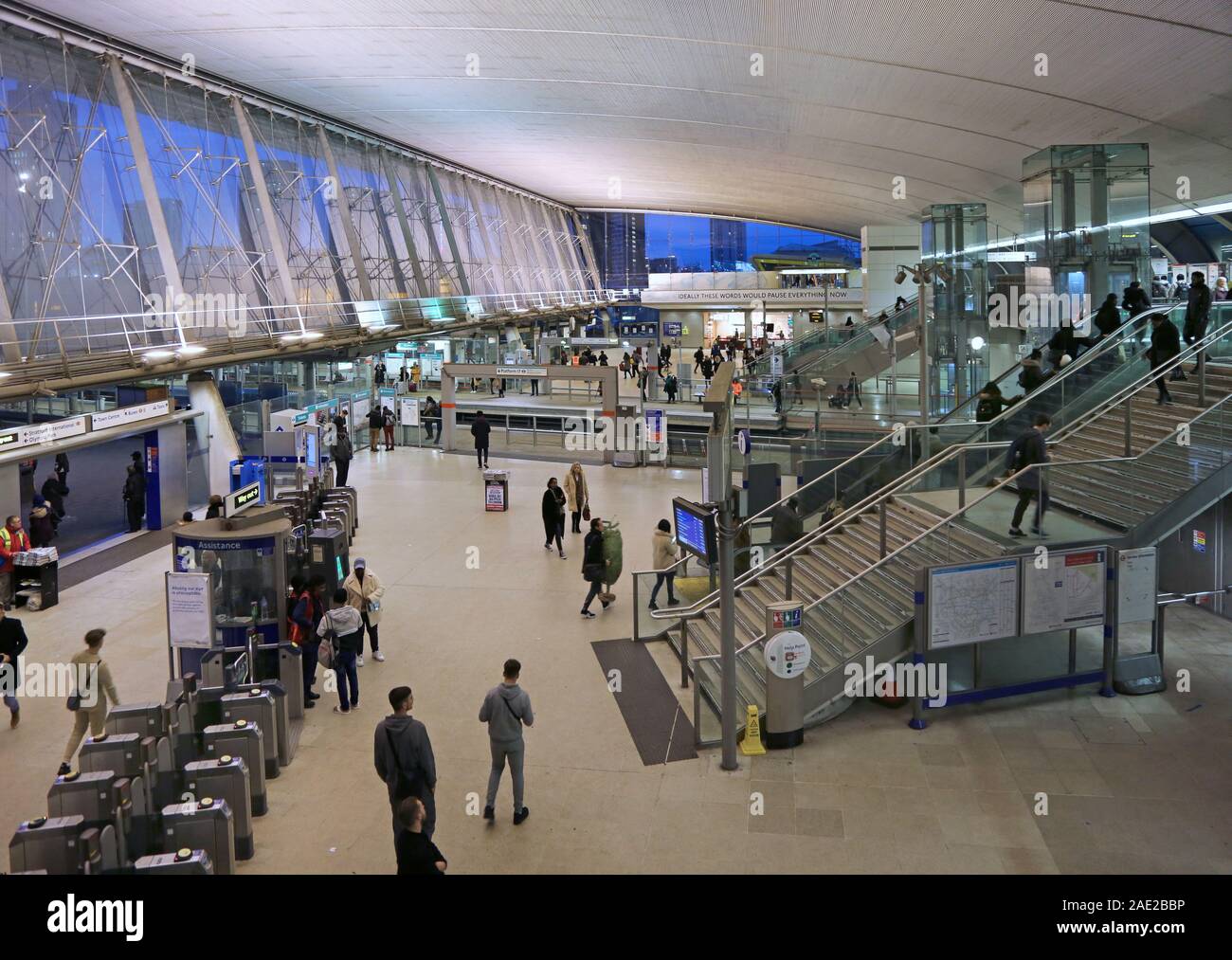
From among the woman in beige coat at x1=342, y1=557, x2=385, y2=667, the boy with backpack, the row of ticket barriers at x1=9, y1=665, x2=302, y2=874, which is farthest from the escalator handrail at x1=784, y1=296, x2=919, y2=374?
the row of ticket barriers at x1=9, y1=665, x2=302, y2=874

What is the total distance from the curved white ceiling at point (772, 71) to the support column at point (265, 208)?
0.98 m

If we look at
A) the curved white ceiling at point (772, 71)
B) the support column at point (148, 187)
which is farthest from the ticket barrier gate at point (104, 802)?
the support column at point (148, 187)

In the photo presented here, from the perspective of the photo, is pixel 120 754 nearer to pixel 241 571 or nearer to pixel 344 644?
pixel 344 644

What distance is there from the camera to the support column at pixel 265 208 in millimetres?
23750

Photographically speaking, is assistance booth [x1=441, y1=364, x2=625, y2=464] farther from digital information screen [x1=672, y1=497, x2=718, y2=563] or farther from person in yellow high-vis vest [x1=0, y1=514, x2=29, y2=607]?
person in yellow high-vis vest [x1=0, y1=514, x2=29, y2=607]

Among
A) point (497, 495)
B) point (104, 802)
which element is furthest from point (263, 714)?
point (497, 495)

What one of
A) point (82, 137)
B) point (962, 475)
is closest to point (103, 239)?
point (82, 137)

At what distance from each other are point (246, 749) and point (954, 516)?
634cm

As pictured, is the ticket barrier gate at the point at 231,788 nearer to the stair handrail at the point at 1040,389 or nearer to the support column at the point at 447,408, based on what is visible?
the stair handrail at the point at 1040,389

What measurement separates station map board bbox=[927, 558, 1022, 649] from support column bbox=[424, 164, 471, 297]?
103 feet

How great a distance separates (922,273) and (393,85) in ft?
46.6

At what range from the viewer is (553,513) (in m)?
14.7

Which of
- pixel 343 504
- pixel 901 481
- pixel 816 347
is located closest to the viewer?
pixel 901 481
